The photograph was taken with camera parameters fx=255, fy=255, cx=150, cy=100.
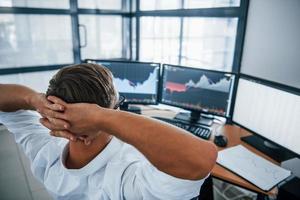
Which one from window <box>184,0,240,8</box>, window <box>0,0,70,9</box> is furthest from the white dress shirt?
window <box>0,0,70,9</box>

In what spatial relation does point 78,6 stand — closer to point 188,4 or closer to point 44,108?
point 188,4

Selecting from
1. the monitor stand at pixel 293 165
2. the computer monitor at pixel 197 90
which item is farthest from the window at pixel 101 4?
the monitor stand at pixel 293 165

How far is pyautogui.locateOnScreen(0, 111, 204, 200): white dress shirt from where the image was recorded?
1.88ft

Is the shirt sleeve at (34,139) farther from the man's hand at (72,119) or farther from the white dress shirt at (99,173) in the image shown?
the man's hand at (72,119)

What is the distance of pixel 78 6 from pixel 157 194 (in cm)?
357

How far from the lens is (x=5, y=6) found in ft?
10.4

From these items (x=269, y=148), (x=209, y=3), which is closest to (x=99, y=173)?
(x=269, y=148)

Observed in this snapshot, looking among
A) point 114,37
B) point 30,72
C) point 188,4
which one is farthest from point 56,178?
point 114,37

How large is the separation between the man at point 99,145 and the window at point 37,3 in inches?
108

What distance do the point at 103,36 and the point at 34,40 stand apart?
1011mm

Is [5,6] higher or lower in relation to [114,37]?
higher

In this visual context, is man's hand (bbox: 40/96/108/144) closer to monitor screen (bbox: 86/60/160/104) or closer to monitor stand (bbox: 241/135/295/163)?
monitor stand (bbox: 241/135/295/163)

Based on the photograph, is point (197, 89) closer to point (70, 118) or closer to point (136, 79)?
point (136, 79)

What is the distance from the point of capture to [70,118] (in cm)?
62
